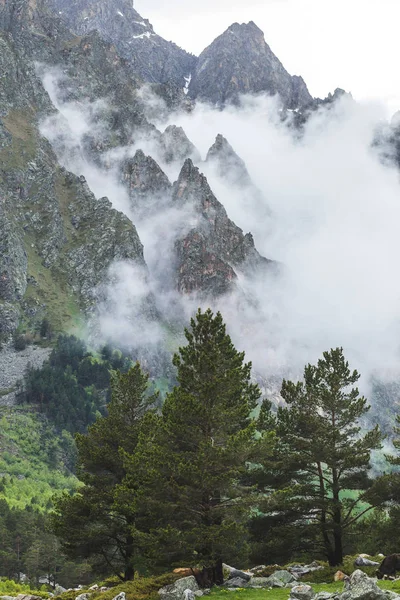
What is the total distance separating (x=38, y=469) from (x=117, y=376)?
117 meters

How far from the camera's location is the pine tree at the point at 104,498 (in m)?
37.8

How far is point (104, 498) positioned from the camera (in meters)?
38.4

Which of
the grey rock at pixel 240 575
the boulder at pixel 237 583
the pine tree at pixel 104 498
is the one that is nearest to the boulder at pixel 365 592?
the boulder at pixel 237 583

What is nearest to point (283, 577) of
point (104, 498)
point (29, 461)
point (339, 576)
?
point (339, 576)

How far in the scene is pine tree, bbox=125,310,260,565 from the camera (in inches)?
1168

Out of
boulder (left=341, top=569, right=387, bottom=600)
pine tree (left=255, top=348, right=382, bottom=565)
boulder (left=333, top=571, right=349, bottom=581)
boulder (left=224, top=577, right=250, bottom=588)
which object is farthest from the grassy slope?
boulder (left=341, top=569, right=387, bottom=600)

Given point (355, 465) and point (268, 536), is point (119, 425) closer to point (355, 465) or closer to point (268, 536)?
point (268, 536)

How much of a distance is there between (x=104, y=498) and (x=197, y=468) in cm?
1122

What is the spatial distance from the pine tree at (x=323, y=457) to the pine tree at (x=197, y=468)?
7579 millimetres

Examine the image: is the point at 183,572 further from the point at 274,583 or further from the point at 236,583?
the point at 274,583

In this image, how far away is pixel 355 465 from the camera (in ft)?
133

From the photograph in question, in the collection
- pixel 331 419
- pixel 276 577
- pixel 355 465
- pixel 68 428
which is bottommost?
pixel 276 577

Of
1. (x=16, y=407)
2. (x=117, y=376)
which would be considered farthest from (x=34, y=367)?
(x=117, y=376)

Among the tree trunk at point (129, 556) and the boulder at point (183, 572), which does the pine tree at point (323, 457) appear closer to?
the boulder at point (183, 572)
